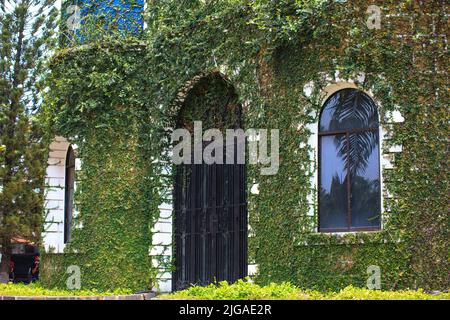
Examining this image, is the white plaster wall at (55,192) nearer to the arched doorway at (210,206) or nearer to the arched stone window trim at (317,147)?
the arched doorway at (210,206)

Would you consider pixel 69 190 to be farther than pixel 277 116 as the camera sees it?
Yes

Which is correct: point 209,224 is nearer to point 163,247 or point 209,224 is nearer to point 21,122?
point 163,247

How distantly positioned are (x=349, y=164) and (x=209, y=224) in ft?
11.1

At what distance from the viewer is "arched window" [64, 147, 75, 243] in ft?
56.8

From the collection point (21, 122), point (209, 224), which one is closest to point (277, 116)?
point (209, 224)

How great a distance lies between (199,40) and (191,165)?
2.54m

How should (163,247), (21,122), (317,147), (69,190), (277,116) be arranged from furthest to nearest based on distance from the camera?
(21,122)
(69,190)
(163,247)
(277,116)
(317,147)

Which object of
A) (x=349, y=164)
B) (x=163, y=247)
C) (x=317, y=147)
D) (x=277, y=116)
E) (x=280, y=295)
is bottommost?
(x=280, y=295)

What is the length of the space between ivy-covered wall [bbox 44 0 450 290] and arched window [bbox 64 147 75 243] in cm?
122

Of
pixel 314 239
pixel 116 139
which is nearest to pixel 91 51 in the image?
pixel 116 139

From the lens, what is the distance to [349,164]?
13.3 metres

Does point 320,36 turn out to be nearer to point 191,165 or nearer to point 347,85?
point 347,85
